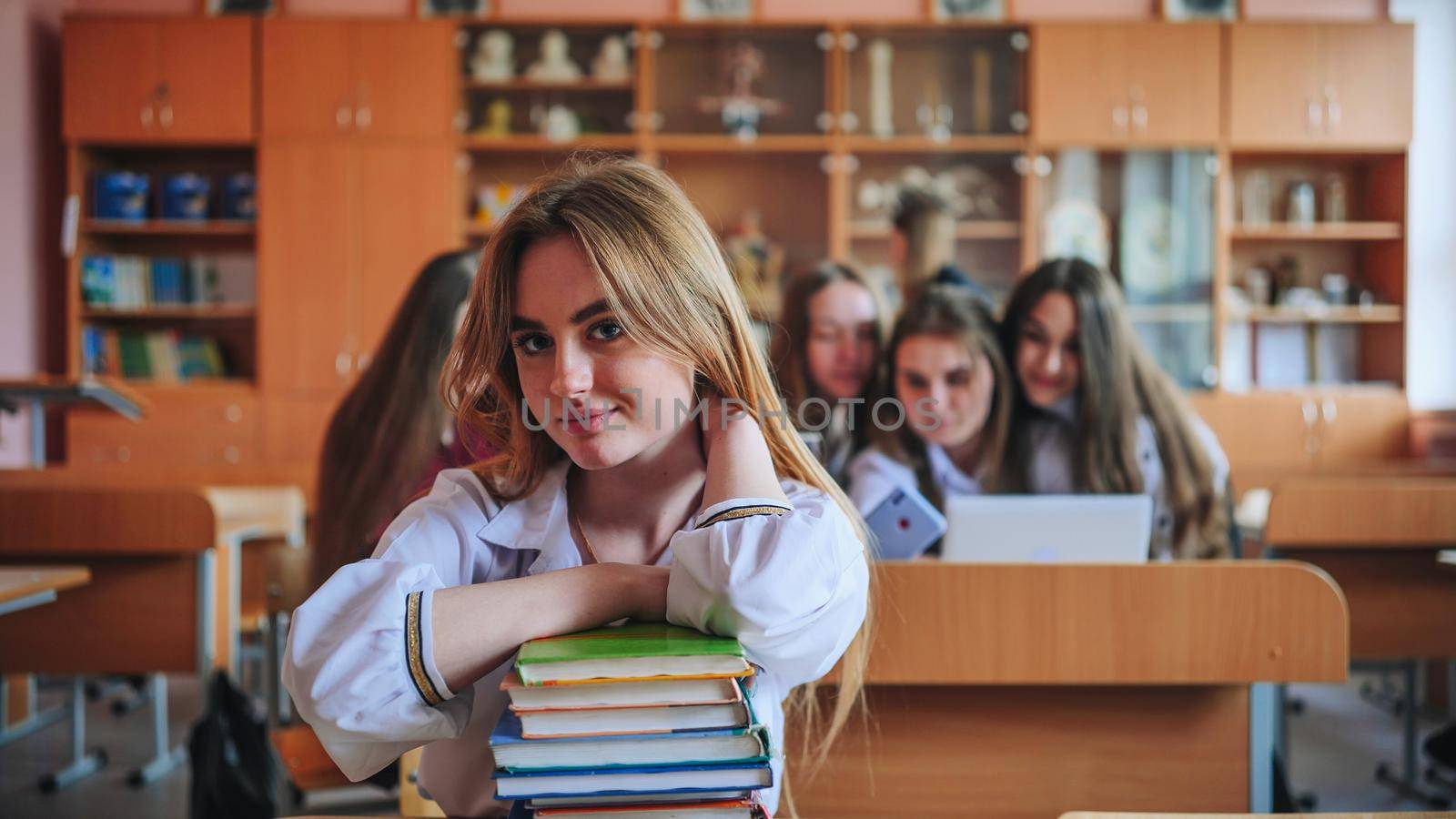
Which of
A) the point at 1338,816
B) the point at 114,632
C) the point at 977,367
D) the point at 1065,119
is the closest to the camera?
the point at 1338,816

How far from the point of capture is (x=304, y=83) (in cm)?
498

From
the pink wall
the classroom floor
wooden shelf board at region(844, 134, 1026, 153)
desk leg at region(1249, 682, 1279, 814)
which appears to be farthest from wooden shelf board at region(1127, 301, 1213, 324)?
the pink wall

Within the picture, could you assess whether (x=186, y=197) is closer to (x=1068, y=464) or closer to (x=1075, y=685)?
(x=1068, y=464)

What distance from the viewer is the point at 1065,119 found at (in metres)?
4.91

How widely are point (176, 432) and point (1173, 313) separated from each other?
443cm

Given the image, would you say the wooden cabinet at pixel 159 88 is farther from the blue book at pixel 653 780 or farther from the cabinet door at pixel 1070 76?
the blue book at pixel 653 780

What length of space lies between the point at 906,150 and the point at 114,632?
3.67m

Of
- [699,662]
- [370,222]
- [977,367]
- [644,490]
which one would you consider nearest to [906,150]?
[370,222]

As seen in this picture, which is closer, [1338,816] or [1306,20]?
[1338,816]

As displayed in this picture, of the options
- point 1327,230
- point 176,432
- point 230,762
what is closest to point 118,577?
point 230,762

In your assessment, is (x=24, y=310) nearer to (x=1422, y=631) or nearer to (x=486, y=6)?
(x=486, y=6)

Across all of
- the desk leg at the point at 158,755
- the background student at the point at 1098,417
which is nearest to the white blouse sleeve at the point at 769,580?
the background student at the point at 1098,417

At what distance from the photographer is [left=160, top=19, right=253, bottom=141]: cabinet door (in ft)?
16.3

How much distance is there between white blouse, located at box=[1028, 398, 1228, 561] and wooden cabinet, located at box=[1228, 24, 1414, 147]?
10.9 feet
